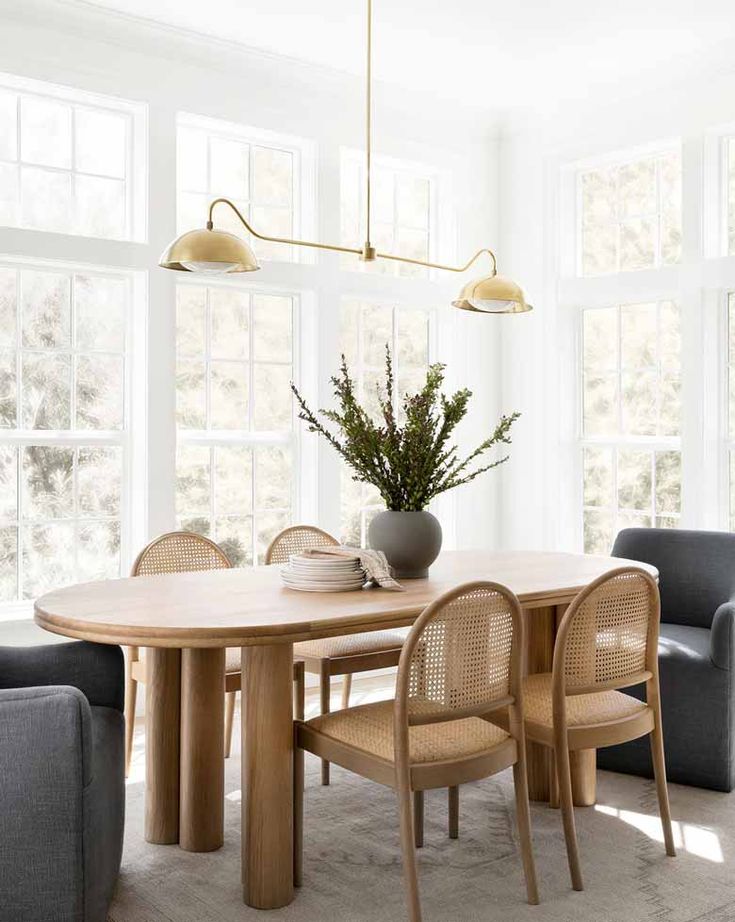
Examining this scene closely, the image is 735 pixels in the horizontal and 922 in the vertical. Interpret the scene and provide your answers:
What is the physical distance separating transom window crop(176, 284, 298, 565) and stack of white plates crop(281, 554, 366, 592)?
1.93m

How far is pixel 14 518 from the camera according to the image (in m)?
4.57

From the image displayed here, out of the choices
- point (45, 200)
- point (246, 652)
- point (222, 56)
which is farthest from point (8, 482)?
point (222, 56)

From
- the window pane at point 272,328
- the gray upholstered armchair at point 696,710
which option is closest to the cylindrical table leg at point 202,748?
the gray upholstered armchair at point 696,710

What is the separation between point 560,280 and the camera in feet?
19.4

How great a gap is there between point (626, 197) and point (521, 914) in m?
4.08

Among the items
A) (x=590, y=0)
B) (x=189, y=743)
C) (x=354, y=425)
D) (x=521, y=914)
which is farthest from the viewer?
(x=590, y=0)

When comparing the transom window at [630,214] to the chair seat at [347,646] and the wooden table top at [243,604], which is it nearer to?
the wooden table top at [243,604]

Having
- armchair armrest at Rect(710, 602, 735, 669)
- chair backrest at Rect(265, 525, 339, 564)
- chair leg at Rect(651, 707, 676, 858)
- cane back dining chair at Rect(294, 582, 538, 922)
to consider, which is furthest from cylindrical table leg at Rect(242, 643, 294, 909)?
armchair armrest at Rect(710, 602, 735, 669)

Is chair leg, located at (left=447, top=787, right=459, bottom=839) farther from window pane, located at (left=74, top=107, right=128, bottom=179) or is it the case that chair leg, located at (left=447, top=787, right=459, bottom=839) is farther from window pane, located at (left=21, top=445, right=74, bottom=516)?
window pane, located at (left=74, top=107, right=128, bottom=179)

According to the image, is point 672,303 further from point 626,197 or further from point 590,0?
point 590,0

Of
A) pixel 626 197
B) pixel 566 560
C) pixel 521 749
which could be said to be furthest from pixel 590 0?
pixel 521 749

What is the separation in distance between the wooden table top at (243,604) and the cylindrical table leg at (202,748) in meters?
0.24

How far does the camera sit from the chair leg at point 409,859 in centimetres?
256

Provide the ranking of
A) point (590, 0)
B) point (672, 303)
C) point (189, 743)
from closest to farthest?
1. point (189, 743)
2. point (590, 0)
3. point (672, 303)
